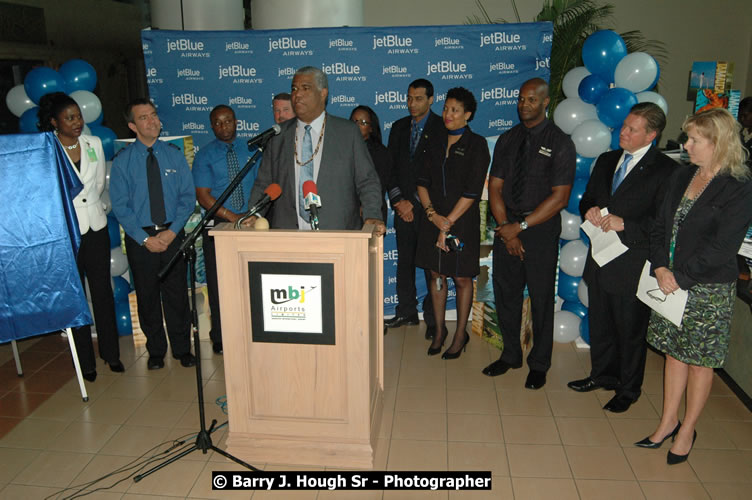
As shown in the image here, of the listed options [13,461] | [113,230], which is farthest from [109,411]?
[113,230]

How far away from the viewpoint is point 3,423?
Answer: 11.7 ft

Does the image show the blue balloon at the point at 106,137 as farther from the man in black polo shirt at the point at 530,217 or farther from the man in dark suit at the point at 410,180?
the man in black polo shirt at the point at 530,217

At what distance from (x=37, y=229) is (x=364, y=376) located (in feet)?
7.28

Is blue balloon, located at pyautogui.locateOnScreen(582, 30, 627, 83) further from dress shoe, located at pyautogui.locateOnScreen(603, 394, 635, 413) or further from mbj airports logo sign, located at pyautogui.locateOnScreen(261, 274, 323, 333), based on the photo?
mbj airports logo sign, located at pyautogui.locateOnScreen(261, 274, 323, 333)

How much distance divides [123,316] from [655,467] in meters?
4.05

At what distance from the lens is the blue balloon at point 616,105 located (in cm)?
402

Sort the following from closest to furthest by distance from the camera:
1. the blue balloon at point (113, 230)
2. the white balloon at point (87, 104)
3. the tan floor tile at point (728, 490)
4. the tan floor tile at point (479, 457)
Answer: the tan floor tile at point (728, 490) → the tan floor tile at point (479, 457) → the white balloon at point (87, 104) → the blue balloon at point (113, 230)

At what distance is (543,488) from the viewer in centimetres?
288

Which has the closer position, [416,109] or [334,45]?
[416,109]

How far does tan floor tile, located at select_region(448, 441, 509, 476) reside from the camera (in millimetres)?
3053

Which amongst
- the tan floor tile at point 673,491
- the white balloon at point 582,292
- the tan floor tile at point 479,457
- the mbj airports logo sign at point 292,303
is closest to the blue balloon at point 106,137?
the mbj airports logo sign at point 292,303

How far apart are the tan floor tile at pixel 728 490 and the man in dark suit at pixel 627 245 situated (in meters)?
0.76

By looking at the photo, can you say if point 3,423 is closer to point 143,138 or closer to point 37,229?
point 37,229

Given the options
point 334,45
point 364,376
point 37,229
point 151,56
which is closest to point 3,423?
point 37,229
